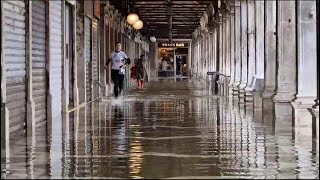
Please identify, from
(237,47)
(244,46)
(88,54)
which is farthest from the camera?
(237,47)

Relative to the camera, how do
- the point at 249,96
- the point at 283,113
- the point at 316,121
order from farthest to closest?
the point at 249,96 → the point at 283,113 → the point at 316,121

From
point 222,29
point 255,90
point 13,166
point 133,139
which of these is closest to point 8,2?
point 133,139

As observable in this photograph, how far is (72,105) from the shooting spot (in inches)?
743

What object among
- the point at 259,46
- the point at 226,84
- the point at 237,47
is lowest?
the point at 226,84

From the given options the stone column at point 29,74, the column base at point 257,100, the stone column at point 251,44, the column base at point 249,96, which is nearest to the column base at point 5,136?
the stone column at point 29,74

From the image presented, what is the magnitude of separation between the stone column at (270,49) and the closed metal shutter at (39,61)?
17.5 ft

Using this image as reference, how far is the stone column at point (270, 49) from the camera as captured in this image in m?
17.2

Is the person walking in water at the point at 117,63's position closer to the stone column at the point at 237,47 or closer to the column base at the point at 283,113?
the stone column at the point at 237,47

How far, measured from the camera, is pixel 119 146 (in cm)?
1047

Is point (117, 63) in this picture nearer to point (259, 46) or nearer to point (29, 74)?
point (259, 46)

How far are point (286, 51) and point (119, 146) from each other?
5665 millimetres

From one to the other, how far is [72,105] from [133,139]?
7668 mm

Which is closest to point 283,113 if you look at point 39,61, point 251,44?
point 39,61

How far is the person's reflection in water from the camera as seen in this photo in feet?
27.0
